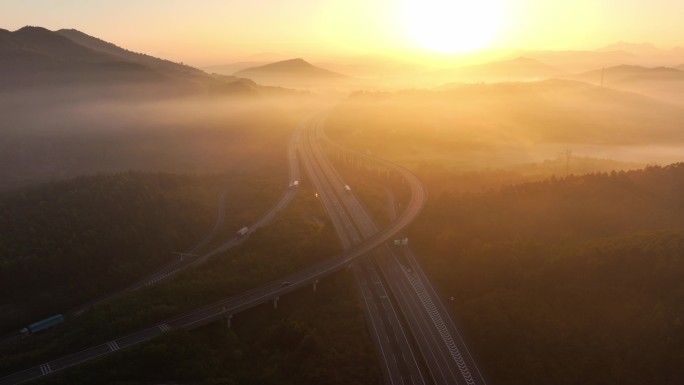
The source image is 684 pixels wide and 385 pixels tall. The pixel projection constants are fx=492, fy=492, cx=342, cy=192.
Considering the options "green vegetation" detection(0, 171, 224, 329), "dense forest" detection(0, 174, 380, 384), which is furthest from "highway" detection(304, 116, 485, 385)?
"green vegetation" detection(0, 171, 224, 329)

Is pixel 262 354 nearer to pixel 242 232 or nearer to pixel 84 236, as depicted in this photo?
pixel 242 232

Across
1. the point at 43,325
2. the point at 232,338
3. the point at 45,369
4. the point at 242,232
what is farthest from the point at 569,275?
the point at 43,325

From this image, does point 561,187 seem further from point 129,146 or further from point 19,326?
point 129,146

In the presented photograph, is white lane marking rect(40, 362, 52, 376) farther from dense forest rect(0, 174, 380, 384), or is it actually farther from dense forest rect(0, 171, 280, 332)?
dense forest rect(0, 171, 280, 332)

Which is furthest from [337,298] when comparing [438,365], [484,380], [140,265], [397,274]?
[140,265]

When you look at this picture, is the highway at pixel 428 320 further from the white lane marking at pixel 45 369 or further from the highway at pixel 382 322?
the white lane marking at pixel 45 369

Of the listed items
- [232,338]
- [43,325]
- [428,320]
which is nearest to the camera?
[232,338]
